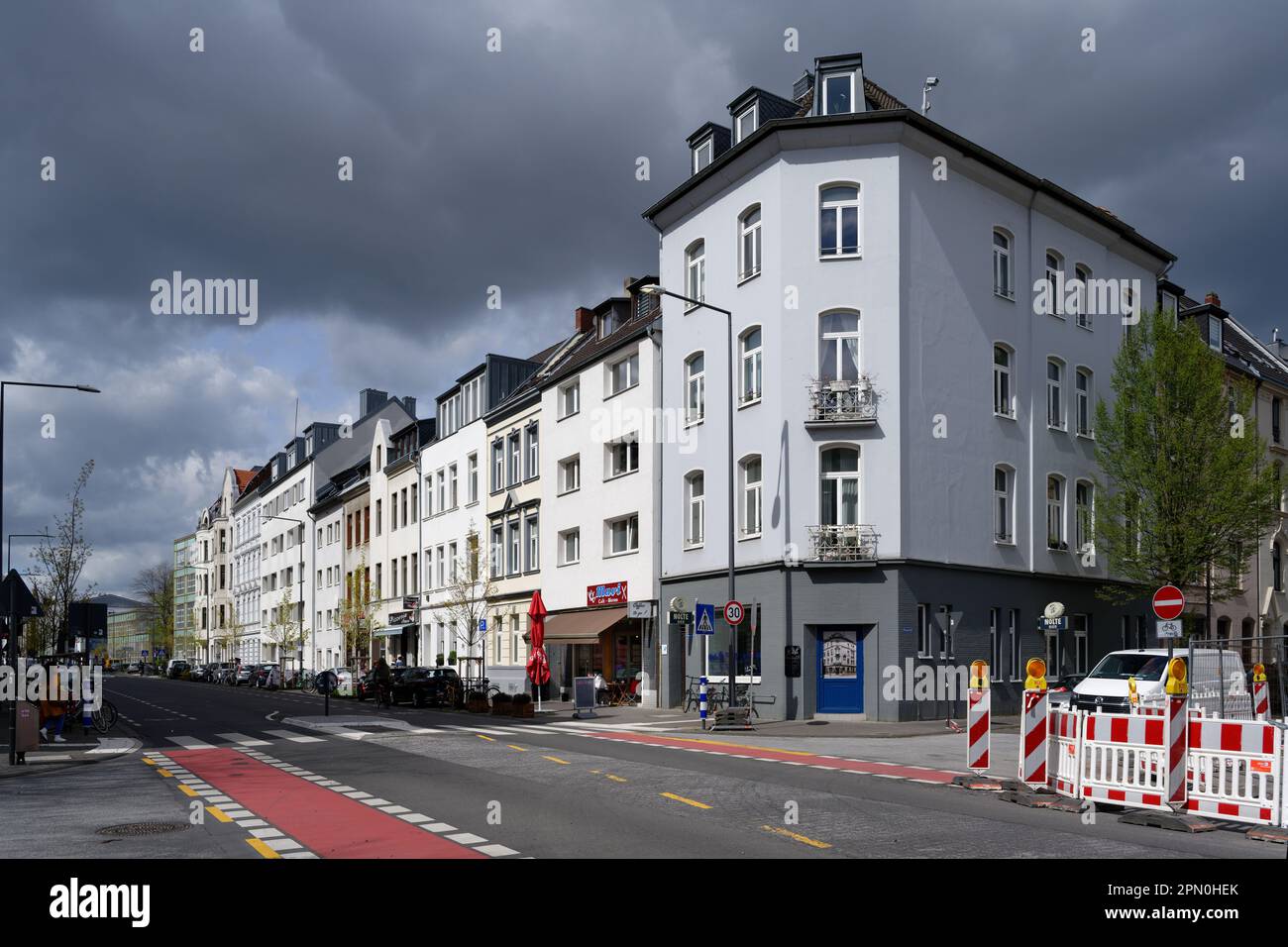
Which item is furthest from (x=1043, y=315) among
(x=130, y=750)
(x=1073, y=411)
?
(x=130, y=750)

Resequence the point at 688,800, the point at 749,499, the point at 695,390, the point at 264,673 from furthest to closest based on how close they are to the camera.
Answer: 1. the point at 264,673
2. the point at 695,390
3. the point at 749,499
4. the point at 688,800

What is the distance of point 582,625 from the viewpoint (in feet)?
134

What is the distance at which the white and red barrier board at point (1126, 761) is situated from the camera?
1294 centimetres

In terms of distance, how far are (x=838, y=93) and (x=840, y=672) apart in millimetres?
15211

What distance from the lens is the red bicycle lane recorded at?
9.97 metres

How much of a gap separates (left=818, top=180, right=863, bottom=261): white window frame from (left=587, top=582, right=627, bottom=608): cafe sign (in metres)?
13.3

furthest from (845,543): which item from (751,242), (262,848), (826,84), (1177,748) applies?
(262,848)

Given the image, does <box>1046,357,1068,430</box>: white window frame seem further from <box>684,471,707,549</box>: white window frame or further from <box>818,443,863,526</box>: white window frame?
<box>684,471,707,549</box>: white window frame

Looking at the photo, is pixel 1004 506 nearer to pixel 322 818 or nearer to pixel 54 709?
pixel 54 709

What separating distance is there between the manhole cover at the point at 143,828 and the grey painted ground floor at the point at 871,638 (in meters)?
19.7

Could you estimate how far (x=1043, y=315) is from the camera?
36250 mm

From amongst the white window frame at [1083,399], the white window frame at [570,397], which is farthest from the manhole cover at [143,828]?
the white window frame at [570,397]

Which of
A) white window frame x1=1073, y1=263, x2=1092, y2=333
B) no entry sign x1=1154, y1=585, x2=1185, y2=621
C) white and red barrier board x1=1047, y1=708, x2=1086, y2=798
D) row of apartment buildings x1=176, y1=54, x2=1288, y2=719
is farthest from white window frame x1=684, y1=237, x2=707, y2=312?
white and red barrier board x1=1047, y1=708, x2=1086, y2=798
